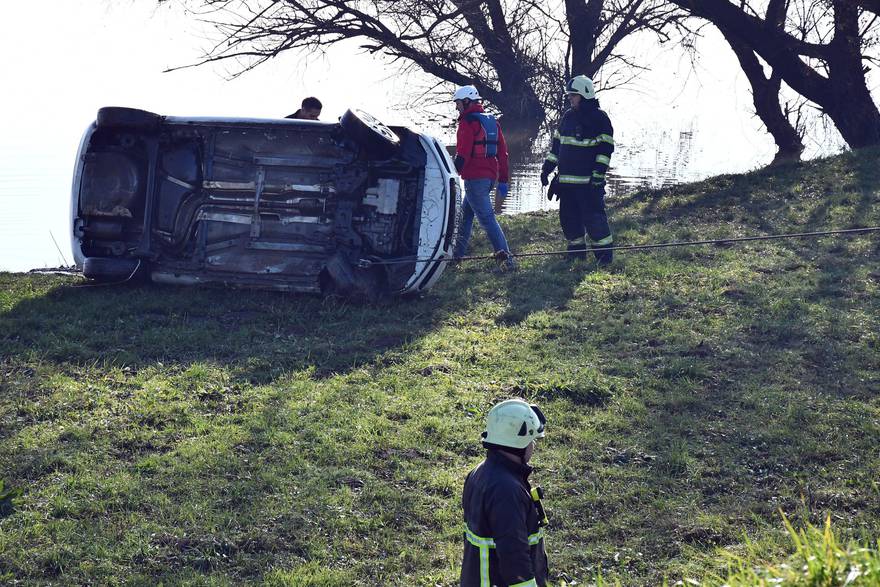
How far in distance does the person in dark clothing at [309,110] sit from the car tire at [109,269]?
8.14ft

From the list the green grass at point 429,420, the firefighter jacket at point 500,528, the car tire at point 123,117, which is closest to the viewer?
the firefighter jacket at point 500,528

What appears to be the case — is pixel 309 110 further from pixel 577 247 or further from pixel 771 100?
pixel 771 100

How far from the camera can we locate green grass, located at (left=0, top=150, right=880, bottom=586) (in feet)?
16.5

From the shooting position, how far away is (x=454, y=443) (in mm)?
6223

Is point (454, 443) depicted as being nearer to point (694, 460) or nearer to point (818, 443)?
point (694, 460)

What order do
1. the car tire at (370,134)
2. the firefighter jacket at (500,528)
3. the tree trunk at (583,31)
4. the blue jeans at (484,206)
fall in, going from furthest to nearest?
the tree trunk at (583,31) → the blue jeans at (484,206) → the car tire at (370,134) → the firefighter jacket at (500,528)

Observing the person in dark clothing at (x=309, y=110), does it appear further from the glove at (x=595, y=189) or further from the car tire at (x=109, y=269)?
the glove at (x=595, y=189)

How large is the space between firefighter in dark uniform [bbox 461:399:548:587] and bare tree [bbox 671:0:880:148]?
45.9 feet

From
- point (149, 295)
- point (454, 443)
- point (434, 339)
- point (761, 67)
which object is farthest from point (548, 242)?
point (761, 67)

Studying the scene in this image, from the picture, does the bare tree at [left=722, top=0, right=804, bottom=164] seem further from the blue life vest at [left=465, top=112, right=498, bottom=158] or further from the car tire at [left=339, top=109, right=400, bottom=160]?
the car tire at [left=339, top=109, right=400, bottom=160]

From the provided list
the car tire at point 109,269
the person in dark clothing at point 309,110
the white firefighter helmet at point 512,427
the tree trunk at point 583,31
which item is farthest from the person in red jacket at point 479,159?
the tree trunk at point 583,31

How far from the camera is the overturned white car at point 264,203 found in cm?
921

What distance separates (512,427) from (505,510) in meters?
0.32

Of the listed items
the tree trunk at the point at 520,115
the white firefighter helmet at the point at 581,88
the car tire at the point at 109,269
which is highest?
the tree trunk at the point at 520,115
